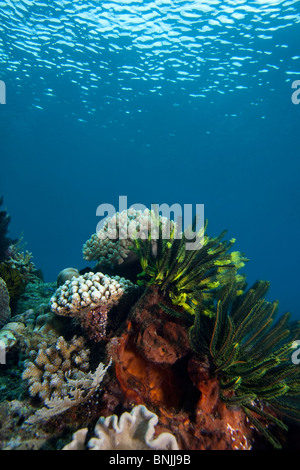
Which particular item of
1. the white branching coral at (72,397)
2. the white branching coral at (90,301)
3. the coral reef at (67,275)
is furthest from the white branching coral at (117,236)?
the white branching coral at (72,397)

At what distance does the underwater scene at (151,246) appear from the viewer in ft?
9.48

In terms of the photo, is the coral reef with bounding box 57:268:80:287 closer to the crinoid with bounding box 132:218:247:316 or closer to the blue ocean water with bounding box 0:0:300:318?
the crinoid with bounding box 132:218:247:316

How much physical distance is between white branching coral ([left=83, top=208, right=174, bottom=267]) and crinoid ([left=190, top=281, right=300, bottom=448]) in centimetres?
219

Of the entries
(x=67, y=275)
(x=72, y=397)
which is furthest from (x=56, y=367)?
(x=67, y=275)

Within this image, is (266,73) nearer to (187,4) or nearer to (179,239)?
(187,4)

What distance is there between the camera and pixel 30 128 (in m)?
47.7

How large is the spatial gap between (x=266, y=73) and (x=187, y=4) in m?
11.9

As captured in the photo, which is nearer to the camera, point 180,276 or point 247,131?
point 180,276

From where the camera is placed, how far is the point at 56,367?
11.2ft

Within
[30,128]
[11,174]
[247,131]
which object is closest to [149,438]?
[247,131]

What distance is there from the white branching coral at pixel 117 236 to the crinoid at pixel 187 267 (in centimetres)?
99

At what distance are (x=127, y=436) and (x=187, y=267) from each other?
205 cm

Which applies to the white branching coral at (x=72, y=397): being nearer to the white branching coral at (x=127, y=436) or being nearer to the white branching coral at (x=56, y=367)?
the white branching coral at (x=56, y=367)
